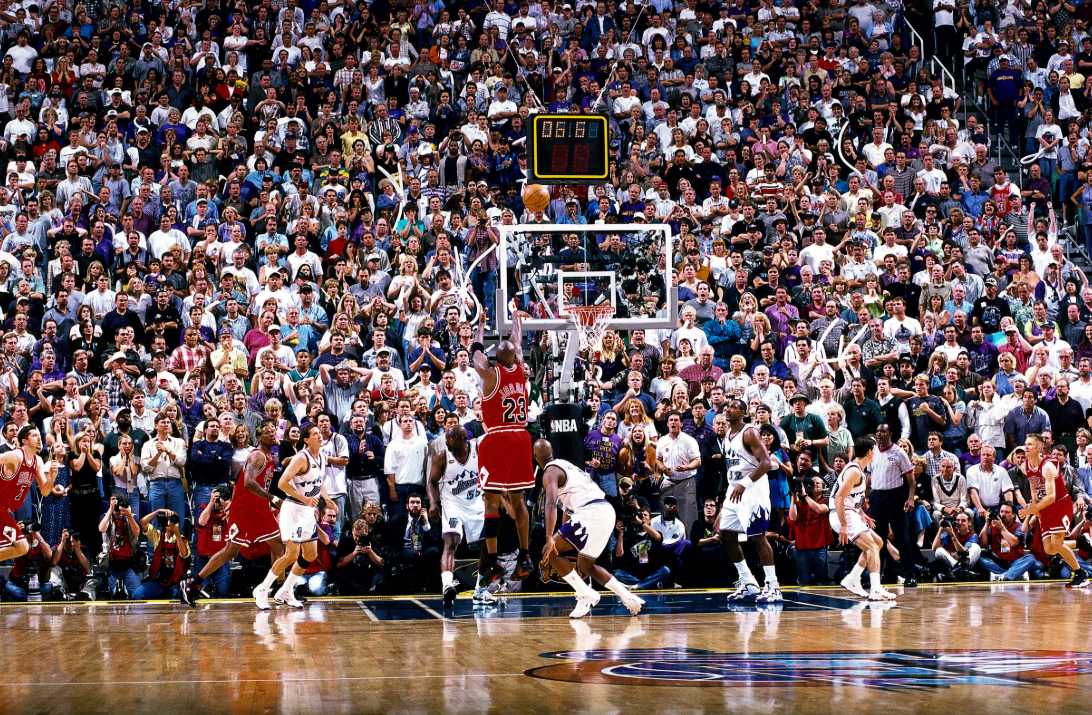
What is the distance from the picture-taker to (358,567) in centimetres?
1416

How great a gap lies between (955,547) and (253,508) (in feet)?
25.1

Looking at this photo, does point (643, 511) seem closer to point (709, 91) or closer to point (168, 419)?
point (168, 419)

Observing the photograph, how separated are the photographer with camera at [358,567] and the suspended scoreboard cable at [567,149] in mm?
4079

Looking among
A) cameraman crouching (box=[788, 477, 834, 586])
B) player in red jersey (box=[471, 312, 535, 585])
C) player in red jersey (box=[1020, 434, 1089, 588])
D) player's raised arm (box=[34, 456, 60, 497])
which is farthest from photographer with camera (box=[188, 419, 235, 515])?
player in red jersey (box=[1020, 434, 1089, 588])

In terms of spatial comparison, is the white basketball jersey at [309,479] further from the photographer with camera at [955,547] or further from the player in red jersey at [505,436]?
the photographer with camera at [955,547]

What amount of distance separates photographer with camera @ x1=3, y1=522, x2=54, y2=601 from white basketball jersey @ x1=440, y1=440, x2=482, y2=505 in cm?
424

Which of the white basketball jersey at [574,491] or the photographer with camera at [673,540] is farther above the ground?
the white basketball jersey at [574,491]

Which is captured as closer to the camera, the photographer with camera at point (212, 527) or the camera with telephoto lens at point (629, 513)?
the photographer with camera at point (212, 527)

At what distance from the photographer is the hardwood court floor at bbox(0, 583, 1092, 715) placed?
24.5 feet

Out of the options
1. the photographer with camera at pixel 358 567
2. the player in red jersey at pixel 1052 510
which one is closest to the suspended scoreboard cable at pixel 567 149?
the photographer with camera at pixel 358 567

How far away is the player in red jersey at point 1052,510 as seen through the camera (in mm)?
14192

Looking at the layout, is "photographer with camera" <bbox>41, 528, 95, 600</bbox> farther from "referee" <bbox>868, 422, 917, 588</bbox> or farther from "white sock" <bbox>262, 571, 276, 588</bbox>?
"referee" <bbox>868, 422, 917, 588</bbox>

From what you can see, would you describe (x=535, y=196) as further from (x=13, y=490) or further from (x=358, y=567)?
(x=13, y=490)

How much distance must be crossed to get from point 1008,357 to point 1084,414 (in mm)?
1100
